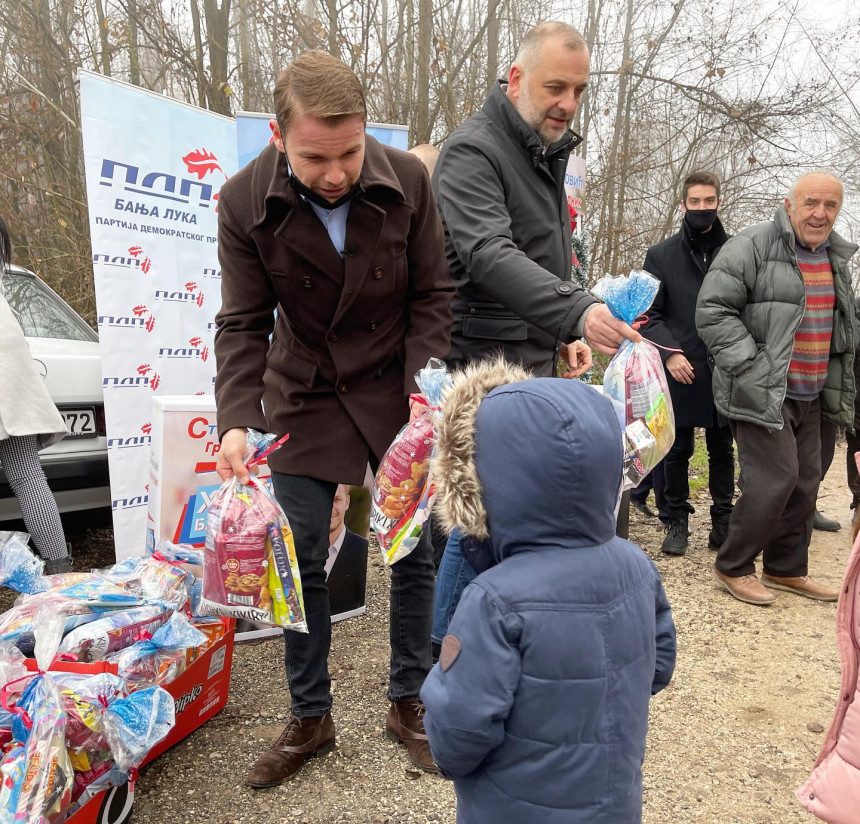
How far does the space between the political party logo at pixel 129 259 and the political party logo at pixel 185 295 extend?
6.0 inches

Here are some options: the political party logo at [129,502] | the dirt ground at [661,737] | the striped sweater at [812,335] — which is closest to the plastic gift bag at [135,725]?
the dirt ground at [661,737]

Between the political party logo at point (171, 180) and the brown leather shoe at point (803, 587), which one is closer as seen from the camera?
the political party logo at point (171, 180)

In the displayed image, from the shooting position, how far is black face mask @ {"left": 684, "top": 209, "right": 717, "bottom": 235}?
16.8 ft

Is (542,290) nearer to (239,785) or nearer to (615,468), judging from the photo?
(615,468)

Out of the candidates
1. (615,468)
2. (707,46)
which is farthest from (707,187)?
(707,46)

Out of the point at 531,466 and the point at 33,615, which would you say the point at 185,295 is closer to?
the point at 33,615

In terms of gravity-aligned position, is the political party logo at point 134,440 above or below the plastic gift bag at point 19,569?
above

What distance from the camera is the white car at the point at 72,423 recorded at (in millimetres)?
4055

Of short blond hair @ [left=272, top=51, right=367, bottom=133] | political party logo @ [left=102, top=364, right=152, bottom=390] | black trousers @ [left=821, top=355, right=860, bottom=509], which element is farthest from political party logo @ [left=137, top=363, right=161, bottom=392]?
black trousers @ [left=821, top=355, right=860, bottom=509]

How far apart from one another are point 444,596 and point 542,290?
3.41 ft

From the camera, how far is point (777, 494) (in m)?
4.27

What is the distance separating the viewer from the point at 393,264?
256 centimetres

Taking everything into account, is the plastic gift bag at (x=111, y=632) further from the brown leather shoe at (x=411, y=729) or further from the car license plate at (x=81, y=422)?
the car license plate at (x=81, y=422)

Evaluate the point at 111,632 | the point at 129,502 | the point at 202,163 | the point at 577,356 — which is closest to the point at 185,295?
the point at 202,163
